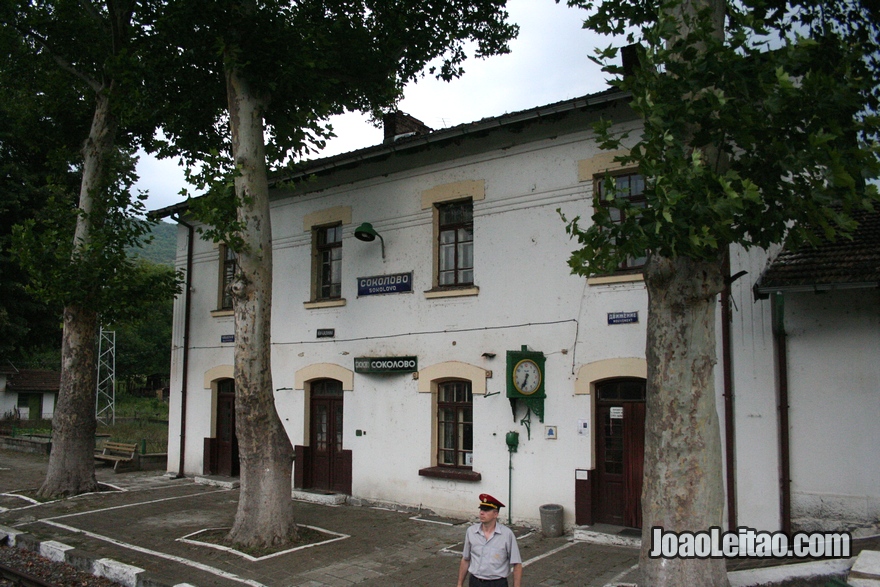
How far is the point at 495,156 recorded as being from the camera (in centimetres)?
1196

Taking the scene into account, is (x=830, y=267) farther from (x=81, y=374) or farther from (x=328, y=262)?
(x=81, y=374)

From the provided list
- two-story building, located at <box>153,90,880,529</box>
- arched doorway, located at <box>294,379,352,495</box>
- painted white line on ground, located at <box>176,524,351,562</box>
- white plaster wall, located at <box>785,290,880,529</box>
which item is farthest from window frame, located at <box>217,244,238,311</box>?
white plaster wall, located at <box>785,290,880,529</box>

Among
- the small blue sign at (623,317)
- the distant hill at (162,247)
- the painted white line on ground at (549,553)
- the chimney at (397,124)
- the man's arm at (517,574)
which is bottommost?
the painted white line on ground at (549,553)

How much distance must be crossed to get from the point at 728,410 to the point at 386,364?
595 cm

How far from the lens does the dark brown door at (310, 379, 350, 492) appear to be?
1386 centimetres

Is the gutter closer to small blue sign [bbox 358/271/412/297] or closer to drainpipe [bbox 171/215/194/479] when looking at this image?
small blue sign [bbox 358/271/412/297]

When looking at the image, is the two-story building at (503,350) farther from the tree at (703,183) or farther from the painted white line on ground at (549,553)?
the tree at (703,183)

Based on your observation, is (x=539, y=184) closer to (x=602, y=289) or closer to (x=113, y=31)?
(x=602, y=289)

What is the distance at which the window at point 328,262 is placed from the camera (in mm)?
14414

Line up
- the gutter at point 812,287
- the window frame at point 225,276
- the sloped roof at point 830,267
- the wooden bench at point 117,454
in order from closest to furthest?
1. the gutter at point 812,287
2. the sloped roof at point 830,267
3. the window frame at point 225,276
4. the wooden bench at point 117,454

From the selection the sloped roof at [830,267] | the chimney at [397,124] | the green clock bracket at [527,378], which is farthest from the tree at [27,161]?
the sloped roof at [830,267]

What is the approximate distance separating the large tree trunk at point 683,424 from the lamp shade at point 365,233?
706 centimetres

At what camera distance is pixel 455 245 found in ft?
41.0

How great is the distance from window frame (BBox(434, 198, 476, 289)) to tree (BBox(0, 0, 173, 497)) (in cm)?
622
